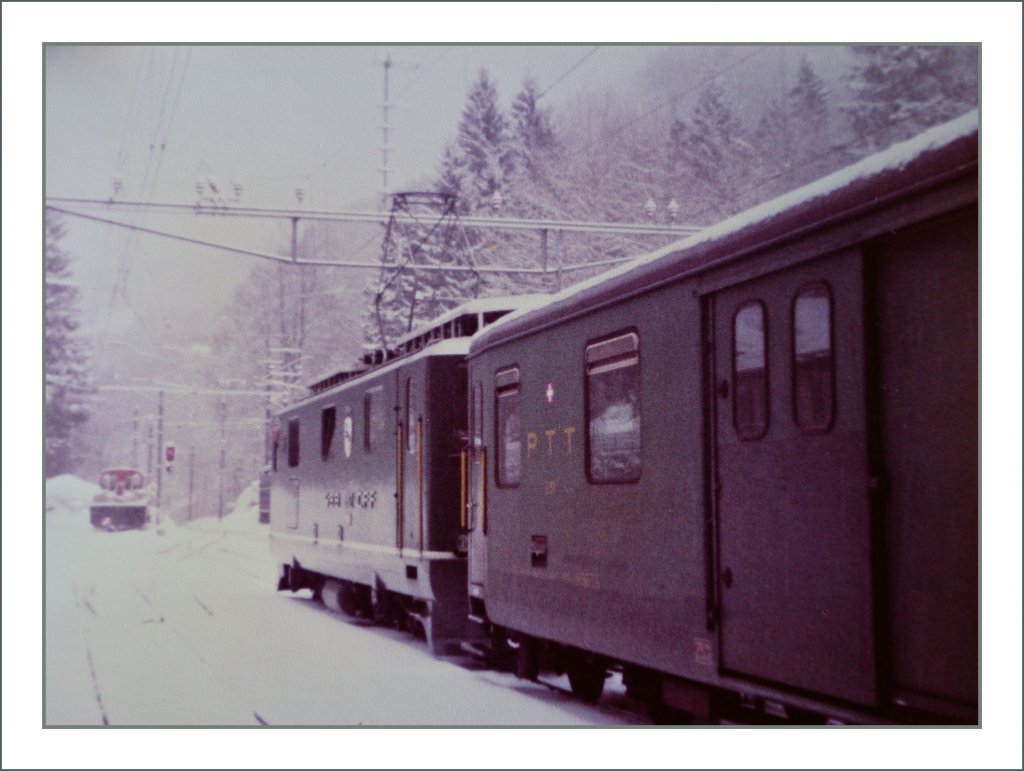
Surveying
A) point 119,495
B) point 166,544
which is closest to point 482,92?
point 119,495

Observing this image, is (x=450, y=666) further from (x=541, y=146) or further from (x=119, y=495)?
(x=119, y=495)

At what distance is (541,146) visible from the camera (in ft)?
38.6

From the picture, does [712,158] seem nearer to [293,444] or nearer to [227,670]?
[227,670]

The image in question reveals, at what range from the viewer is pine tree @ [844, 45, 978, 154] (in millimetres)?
7203

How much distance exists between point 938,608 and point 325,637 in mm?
7690

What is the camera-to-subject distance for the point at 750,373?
6.46 meters

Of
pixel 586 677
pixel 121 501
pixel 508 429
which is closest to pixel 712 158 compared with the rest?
pixel 508 429

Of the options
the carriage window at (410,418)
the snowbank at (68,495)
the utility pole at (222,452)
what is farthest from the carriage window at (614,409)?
the utility pole at (222,452)

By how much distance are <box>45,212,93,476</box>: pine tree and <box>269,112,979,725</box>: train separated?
123 inches

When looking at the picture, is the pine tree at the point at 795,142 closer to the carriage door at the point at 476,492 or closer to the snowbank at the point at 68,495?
the carriage door at the point at 476,492

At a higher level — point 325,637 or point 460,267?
point 460,267

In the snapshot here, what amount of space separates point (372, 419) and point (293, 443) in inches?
182

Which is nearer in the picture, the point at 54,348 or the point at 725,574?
the point at 725,574

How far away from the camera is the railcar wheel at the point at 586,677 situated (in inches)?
365
